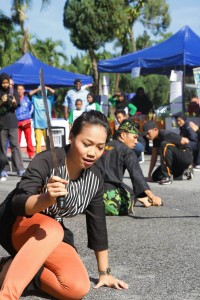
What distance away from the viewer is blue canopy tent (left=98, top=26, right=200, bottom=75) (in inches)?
608

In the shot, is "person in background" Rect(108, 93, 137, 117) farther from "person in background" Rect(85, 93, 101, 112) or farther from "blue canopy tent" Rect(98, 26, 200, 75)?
"blue canopy tent" Rect(98, 26, 200, 75)

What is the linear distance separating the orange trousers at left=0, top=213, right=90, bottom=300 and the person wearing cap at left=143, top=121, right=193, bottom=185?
6279 mm

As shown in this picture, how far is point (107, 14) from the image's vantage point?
31.1m

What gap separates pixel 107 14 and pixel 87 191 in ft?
91.8

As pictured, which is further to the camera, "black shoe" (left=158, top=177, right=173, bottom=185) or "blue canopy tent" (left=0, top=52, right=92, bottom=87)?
"blue canopy tent" (left=0, top=52, right=92, bottom=87)

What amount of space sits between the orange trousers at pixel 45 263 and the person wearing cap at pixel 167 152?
6279 millimetres

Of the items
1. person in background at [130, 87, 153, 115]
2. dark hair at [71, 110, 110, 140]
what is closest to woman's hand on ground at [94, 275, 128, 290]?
dark hair at [71, 110, 110, 140]

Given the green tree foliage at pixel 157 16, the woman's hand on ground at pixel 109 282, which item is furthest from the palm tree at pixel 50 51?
the woman's hand on ground at pixel 109 282

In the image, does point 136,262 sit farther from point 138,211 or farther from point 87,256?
point 138,211

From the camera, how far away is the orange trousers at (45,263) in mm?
3418

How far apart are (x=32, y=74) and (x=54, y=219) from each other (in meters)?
16.3

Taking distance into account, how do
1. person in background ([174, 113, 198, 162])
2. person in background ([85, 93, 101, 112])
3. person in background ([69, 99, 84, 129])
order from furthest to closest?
person in background ([85, 93, 101, 112]) < person in background ([69, 99, 84, 129]) < person in background ([174, 113, 198, 162])

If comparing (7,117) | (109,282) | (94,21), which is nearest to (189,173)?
(7,117)

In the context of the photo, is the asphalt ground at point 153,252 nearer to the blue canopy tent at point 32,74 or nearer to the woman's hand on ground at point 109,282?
the woman's hand on ground at point 109,282
